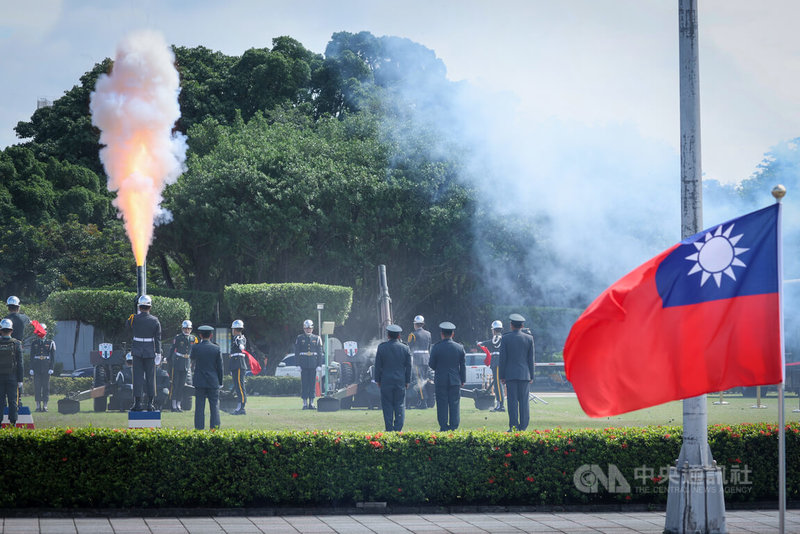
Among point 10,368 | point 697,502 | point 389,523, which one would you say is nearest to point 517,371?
point 389,523

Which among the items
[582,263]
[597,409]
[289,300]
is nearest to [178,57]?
[289,300]

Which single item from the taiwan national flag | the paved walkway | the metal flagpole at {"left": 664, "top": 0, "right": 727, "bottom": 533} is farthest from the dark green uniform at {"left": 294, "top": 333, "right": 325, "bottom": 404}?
the taiwan national flag

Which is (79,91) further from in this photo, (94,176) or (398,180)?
(398,180)

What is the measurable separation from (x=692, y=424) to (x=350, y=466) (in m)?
4.12

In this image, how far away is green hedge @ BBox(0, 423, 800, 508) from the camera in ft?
33.7

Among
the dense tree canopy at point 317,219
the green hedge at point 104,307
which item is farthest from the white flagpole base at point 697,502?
the dense tree canopy at point 317,219

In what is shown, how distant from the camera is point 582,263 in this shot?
3769 centimetres

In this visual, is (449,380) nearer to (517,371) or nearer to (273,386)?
(517,371)

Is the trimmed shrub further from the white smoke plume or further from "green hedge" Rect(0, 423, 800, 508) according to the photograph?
"green hedge" Rect(0, 423, 800, 508)

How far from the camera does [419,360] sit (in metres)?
21.1

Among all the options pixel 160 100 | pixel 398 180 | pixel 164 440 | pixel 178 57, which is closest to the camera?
pixel 164 440

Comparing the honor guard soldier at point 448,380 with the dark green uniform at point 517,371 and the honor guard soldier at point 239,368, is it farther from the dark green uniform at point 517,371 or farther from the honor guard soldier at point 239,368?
the honor guard soldier at point 239,368

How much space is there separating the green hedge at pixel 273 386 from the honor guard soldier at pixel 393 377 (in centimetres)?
1403

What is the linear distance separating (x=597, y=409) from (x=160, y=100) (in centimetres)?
Answer: 1328
